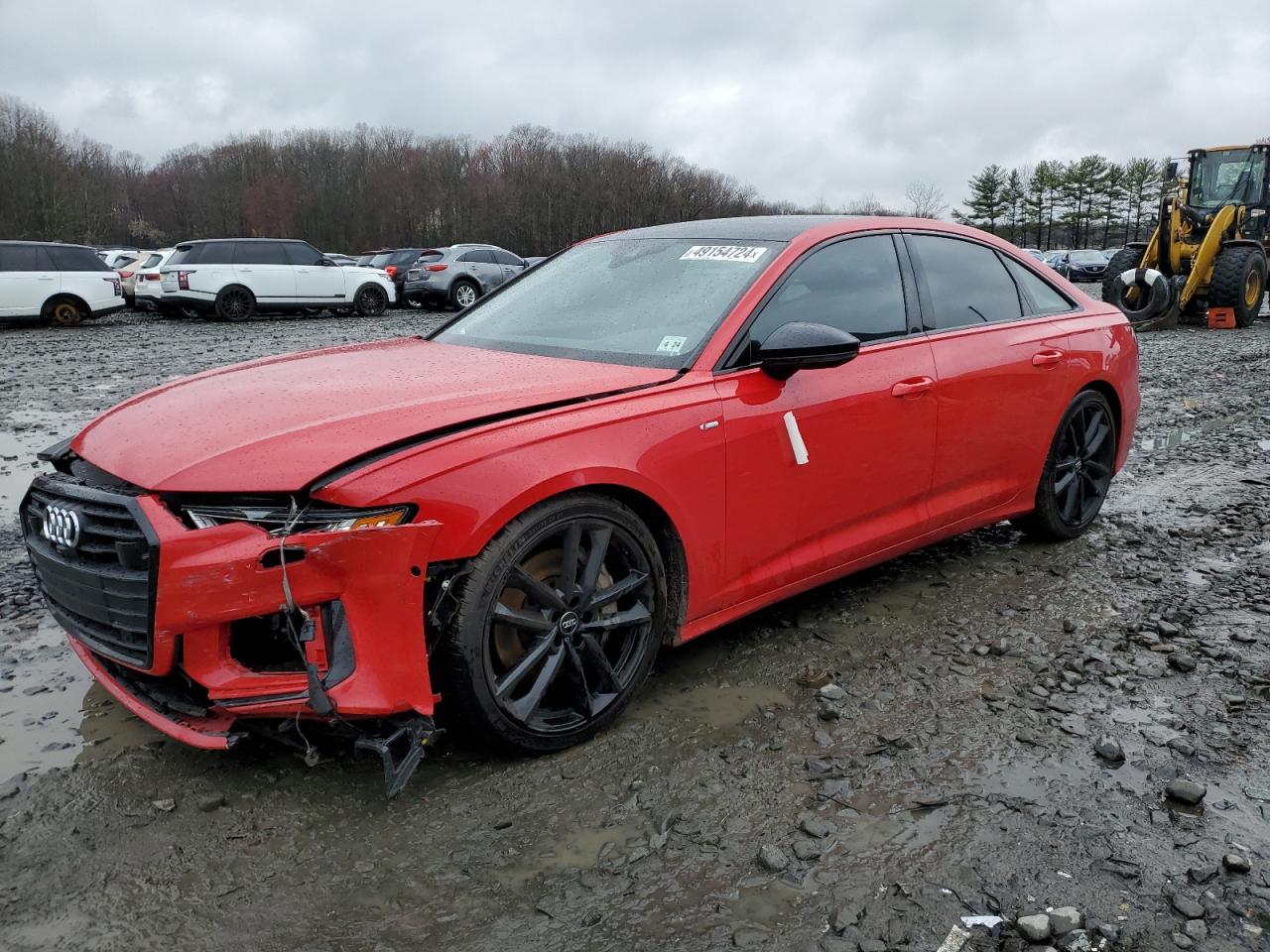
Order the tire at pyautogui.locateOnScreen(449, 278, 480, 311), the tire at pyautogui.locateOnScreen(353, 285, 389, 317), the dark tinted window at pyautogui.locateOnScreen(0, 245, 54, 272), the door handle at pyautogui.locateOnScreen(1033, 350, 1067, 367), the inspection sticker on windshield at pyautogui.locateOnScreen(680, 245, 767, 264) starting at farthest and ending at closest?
the tire at pyautogui.locateOnScreen(449, 278, 480, 311), the tire at pyautogui.locateOnScreen(353, 285, 389, 317), the dark tinted window at pyautogui.locateOnScreen(0, 245, 54, 272), the door handle at pyautogui.locateOnScreen(1033, 350, 1067, 367), the inspection sticker on windshield at pyautogui.locateOnScreen(680, 245, 767, 264)

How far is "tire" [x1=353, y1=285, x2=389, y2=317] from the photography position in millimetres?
20719

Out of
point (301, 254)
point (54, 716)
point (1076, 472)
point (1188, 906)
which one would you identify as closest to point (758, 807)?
point (1188, 906)

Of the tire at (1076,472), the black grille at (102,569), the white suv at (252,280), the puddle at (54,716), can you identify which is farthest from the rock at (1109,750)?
the white suv at (252,280)

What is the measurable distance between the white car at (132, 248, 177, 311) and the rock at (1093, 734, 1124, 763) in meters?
19.4

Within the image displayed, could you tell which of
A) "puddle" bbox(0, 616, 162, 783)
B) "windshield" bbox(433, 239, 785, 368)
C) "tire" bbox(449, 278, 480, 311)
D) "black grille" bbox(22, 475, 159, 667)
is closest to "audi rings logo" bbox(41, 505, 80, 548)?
"black grille" bbox(22, 475, 159, 667)

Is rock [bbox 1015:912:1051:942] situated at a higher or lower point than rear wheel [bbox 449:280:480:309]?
lower

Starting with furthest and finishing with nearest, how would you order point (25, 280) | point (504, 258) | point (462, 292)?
point (504, 258)
point (462, 292)
point (25, 280)

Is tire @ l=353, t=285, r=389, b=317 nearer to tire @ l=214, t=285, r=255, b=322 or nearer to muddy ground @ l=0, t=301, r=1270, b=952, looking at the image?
tire @ l=214, t=285, r=255, b=322

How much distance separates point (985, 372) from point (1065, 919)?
93.2 inches

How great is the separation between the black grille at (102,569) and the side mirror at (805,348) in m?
1.85

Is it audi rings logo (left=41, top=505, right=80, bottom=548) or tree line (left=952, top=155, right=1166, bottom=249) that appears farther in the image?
tree line (left=952, top=155, right=1166, bottom=249)

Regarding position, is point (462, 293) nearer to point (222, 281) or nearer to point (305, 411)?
point (222, 281)

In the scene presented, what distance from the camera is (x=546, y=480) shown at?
2584 millimetres

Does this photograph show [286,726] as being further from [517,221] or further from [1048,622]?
[517,221]
